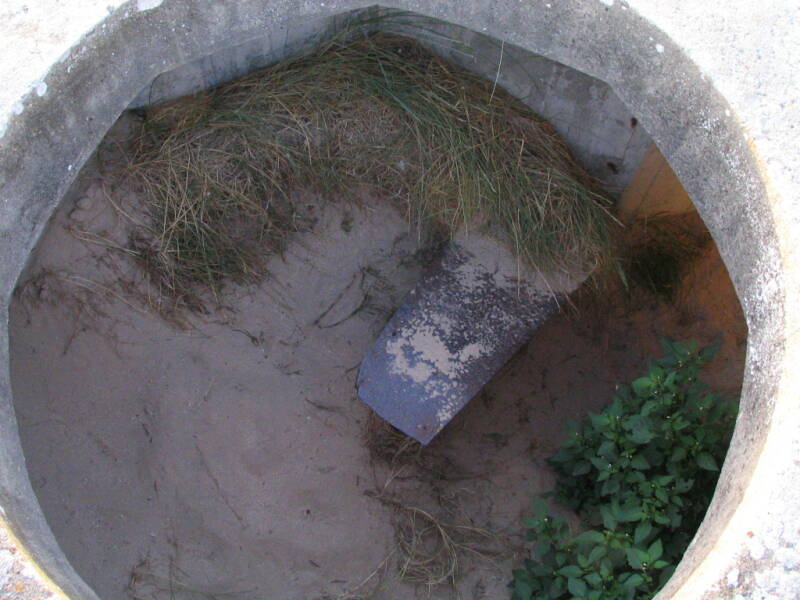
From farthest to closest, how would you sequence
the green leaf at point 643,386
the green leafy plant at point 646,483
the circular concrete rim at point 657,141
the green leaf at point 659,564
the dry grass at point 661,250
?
the dry grass at point 661,250
the green leaf at point 643,386
the green leafy plant at point 646,483
the green leaf at point 659,564
the circular concrete rim at point 657,141

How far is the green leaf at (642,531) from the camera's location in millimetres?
1930

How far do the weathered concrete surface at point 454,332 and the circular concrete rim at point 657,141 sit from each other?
2.84ft

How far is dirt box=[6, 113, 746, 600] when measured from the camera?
258cm

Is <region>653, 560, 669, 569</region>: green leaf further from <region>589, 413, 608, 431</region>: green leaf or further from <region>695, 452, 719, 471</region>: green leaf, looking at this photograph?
<region>589, 413, 608, 431</region>: green leaf

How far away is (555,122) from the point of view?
2658 mm

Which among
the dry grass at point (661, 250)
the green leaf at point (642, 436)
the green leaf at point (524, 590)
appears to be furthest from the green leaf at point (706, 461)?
the dry grass at point (661, 250)

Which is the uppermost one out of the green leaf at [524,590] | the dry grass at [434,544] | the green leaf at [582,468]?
the green leaf at [582,468]

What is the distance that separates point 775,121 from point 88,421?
218cm

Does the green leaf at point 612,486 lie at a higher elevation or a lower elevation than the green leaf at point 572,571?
higher

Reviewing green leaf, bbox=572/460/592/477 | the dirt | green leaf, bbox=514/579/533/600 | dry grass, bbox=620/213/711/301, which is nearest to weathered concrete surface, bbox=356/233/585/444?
the dirt

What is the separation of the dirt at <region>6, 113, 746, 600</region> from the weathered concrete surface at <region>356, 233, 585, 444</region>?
0.77ft

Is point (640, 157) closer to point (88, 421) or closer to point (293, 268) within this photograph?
point (293, 268)

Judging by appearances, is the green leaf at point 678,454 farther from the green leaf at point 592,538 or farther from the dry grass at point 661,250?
the dry grass at point 661,250

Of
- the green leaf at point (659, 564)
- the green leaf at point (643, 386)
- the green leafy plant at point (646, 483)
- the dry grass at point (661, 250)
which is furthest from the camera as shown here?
the dry grass at point (661, 250)
